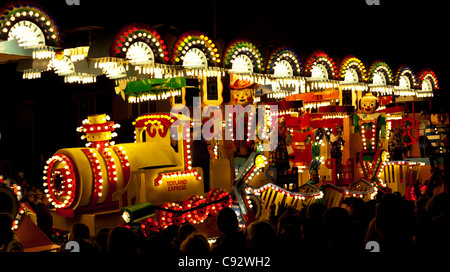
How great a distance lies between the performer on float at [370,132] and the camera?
1534cm

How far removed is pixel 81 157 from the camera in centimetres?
1040

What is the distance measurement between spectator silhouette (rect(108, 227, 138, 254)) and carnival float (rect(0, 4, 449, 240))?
4.02 meters

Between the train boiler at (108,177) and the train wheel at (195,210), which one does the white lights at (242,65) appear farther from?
the train wheel at (195,210)

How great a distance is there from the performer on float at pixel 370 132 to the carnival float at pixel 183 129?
253 millimetres

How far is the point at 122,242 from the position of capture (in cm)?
476

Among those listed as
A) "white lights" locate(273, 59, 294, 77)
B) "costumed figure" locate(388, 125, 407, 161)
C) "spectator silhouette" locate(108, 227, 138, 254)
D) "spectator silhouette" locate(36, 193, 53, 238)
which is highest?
"white lights" locate(273, 59, 294, 77)

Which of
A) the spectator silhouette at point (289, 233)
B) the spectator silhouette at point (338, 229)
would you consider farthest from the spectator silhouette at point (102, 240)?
the spectator silhouette at point (338, 229)

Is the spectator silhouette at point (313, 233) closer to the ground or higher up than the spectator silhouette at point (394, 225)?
closer to the ground

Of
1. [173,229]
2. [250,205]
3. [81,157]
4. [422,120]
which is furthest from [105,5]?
[422,120]

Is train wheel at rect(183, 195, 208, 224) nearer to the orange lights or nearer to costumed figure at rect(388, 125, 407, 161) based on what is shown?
the orange lights

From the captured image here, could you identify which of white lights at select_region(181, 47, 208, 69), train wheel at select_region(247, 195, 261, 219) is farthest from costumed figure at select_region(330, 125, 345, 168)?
white lights at select_region(181, 47, 208, 69)

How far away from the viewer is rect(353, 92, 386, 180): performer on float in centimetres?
1534

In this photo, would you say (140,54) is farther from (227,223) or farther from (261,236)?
(261,236)
